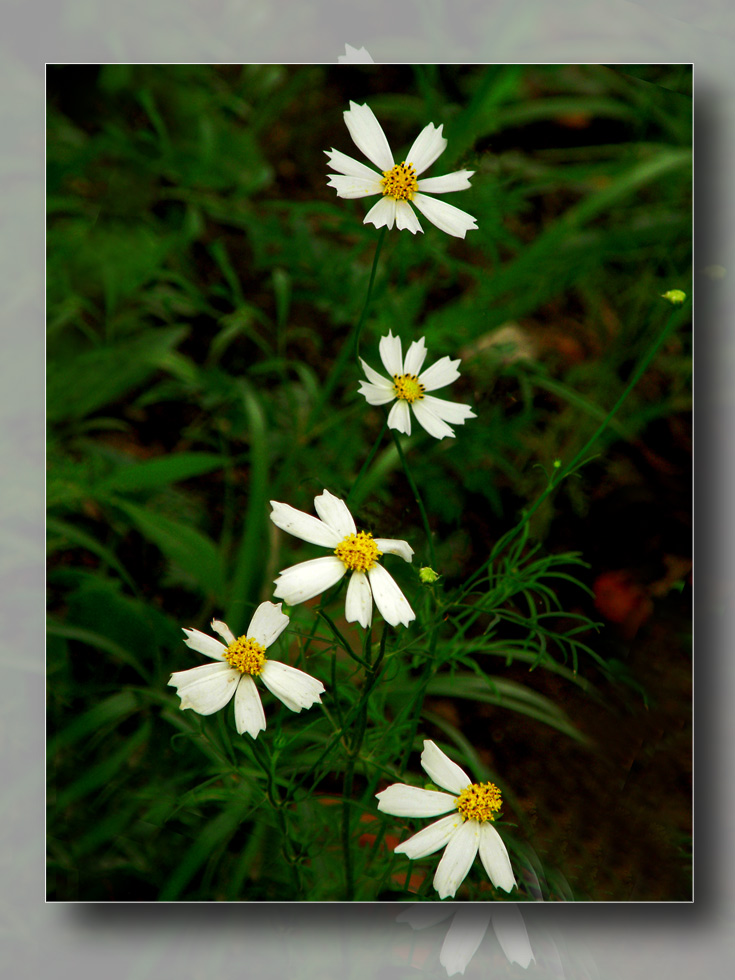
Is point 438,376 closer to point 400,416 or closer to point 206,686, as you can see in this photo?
point 400,416

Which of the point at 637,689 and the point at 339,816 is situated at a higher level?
the point at 637,689

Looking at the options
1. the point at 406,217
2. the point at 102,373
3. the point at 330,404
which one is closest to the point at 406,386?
the point at 406,217

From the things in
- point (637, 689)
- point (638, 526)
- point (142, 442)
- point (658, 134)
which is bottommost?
point (637, 689)

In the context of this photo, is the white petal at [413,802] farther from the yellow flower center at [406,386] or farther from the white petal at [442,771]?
the yellow flower center at [406,386]

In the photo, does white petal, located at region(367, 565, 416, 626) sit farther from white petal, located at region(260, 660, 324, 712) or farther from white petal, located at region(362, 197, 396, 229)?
white petal, located at region(362, 197, 396, 229)
